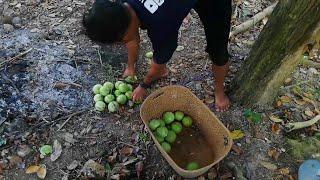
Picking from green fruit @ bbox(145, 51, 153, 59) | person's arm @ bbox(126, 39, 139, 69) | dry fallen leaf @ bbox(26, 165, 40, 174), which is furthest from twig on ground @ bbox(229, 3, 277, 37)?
dry fallen leaf @ bbox(26, 165, 40, 174)

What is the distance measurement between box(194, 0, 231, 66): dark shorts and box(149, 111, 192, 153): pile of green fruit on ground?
23.2 inches

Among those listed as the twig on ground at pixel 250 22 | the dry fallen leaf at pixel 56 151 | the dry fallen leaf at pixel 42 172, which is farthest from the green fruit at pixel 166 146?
the twig on ground at pixel 250 22

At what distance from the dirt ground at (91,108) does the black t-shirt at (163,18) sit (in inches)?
33.9

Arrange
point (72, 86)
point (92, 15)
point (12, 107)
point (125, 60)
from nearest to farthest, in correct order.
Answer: point (92, 15) < point (12, 107) < point (72, 86) < point (125, 60)

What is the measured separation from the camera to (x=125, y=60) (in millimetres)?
3744

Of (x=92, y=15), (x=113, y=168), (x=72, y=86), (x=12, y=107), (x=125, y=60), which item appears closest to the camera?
(x=92, y=15)

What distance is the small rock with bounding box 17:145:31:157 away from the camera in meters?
3.07

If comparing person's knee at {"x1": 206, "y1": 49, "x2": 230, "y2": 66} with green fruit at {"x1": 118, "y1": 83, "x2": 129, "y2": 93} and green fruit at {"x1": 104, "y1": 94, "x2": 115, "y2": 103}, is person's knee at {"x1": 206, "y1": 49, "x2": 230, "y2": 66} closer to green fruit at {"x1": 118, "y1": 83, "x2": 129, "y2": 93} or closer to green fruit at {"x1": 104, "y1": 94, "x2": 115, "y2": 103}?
green fruit at {"x1": 118, "y1": 83, "x2": 129, "y2": 93}

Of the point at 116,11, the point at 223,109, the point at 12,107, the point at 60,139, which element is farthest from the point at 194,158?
the point at 12,107

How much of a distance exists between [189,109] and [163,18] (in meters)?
1.00

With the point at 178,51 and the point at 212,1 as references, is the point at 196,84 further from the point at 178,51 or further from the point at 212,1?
the point at 212,1

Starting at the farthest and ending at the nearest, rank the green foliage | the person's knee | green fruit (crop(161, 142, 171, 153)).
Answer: the green foliage, green fruit (crop(161, 142, 171, 153)), the person's knee

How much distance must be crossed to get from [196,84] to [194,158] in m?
0.74

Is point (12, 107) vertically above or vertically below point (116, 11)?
below
